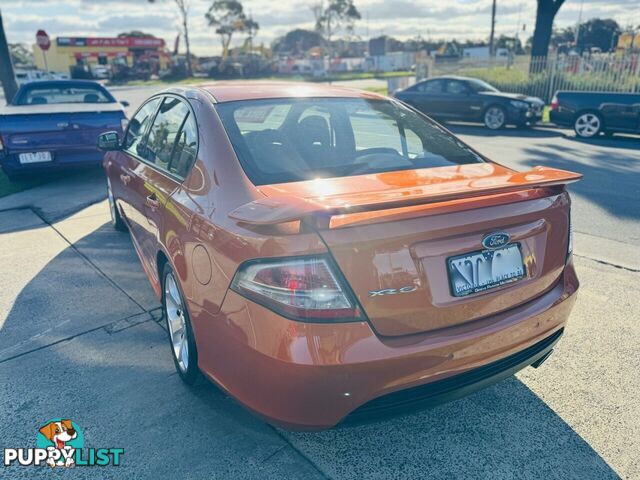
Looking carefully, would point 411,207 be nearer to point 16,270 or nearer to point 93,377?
point 93,377

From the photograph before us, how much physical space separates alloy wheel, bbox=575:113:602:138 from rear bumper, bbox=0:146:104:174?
1049 cm

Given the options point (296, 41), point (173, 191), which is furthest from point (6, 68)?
point (296, 41)

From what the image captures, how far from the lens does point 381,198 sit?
6.33 ft

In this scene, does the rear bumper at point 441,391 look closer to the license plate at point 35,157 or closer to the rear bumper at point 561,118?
the license plate at point 35,157

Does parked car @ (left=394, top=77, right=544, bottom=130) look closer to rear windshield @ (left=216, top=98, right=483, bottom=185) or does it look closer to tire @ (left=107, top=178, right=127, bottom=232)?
tire @ (left=107, top=178, right=127, bottom=232)

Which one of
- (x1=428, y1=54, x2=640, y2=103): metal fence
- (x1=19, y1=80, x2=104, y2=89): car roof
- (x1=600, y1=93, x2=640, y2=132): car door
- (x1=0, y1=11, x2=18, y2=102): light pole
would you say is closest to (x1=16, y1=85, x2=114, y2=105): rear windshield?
(x1=19, y1=80, x2=104, y2=89): car roof

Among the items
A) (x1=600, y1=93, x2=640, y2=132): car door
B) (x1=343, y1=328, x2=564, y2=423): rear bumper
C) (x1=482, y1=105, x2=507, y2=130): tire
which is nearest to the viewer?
(x1=343, y1=328, x2=564, y2=423): rear bumper

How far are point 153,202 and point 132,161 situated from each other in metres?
0.93

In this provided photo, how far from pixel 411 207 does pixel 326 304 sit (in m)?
0.49

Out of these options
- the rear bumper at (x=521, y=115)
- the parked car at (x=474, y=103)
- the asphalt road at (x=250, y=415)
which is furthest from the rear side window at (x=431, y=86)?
the asphalt road at (x=250, y=415)

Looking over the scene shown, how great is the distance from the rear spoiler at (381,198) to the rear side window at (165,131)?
4.16 feet

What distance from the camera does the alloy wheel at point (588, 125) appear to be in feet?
37.9

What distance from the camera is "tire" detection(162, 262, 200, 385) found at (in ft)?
8.44

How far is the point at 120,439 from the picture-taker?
2.44 meters
